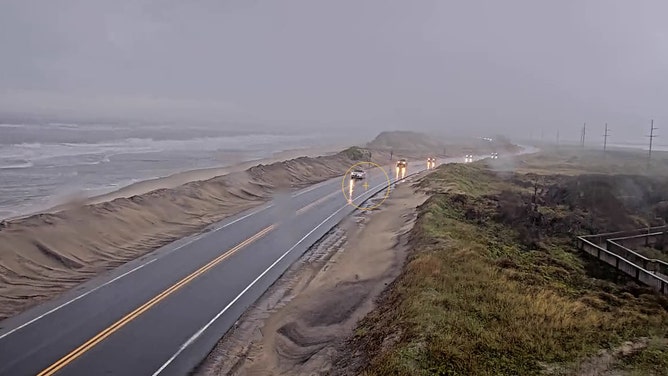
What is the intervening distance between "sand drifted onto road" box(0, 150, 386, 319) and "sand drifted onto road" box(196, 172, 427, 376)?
27.6ft

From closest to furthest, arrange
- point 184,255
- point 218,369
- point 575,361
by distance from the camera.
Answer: point 575,361, point 218,369, point 184,255

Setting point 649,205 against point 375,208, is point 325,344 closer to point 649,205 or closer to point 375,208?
point 375,208

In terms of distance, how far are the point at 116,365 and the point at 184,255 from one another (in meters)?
13.1

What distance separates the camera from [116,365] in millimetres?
15414

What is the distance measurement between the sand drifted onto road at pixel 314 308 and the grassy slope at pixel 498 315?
108 centimetres

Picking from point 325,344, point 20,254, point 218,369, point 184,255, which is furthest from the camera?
point 184,255

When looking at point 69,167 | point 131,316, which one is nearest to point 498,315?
point 131,316

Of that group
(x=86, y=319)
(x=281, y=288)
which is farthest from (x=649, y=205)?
(x=86, y=319)

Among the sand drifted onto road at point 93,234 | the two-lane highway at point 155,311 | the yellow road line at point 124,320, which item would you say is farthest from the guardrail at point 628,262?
the sand drifted onto road at point 93,234

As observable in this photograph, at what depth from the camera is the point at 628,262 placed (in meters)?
27.4

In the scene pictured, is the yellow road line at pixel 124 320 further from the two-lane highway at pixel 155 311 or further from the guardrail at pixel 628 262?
the guardrail at pixel 628 262

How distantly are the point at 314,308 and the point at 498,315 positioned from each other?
692 centimetres

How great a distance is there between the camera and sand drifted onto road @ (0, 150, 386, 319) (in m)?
23.3

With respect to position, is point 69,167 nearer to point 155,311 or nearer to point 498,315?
point 155,311
